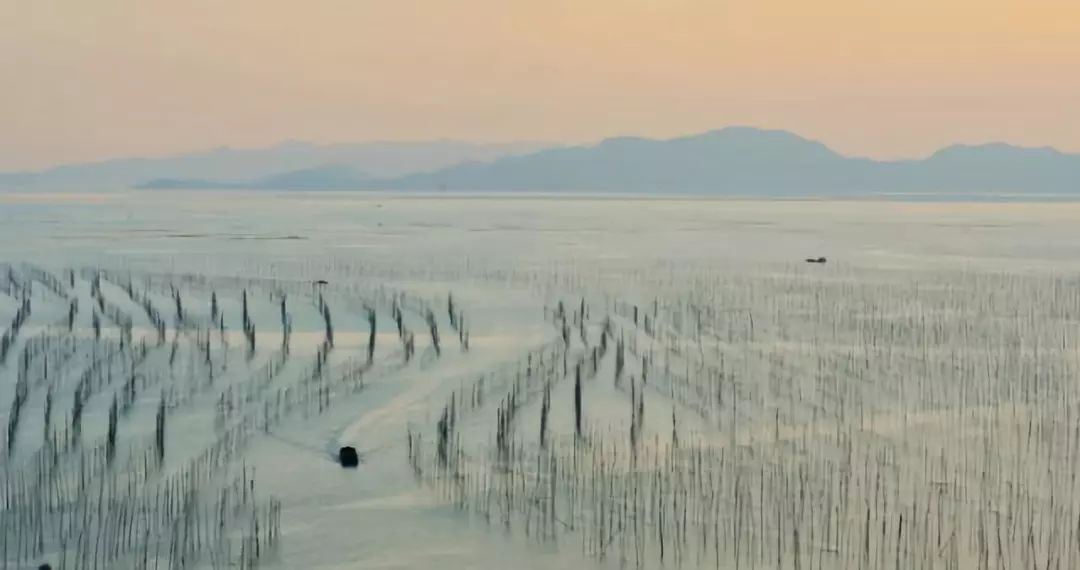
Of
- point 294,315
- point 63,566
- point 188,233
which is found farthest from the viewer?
point 188,233

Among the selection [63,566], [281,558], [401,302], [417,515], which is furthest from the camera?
[401,302]

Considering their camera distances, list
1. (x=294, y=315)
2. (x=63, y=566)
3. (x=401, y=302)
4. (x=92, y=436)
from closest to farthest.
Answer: (x=63, y=566) < (x=92, y=436) < (x=294, y=315) < (x=401, y=302)

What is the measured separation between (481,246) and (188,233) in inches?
363

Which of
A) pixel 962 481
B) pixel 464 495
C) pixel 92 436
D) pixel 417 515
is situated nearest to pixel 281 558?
pixel 417 515

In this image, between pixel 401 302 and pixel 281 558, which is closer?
pixel 281 558

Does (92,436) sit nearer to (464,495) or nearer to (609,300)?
(464,495)

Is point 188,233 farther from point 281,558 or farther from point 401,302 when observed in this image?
point 281,558

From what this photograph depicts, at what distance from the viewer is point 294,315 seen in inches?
516

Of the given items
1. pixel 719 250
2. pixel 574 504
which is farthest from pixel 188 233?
pixel 574 504

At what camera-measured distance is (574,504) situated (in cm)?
591

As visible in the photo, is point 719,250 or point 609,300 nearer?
point 609,300

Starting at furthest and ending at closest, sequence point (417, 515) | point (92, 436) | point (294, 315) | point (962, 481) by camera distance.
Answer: point (294, 315) < point (92, 436) < point (962, 481) < point (417, 515)

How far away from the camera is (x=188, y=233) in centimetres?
3192

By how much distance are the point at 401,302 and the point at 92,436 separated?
7780mm
